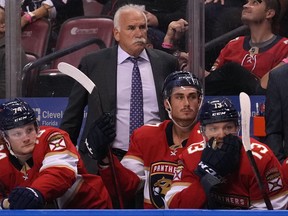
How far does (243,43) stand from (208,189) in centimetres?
183

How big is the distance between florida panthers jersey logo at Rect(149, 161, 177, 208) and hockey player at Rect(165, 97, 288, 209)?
1.35ft

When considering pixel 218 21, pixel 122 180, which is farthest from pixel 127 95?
pixel 218 21

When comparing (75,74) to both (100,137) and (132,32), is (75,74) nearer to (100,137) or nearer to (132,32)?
(100,137)

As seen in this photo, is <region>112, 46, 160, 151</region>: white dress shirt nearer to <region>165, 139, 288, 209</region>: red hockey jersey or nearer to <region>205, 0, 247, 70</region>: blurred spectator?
<region>205, 0, 247, 70</region>: blurred spectator

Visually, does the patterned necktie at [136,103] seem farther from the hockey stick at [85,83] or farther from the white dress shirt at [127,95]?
the hockey stick at [85,83]

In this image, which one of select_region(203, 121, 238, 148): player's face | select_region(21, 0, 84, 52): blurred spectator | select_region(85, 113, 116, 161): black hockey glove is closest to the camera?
select_region(203, 121, 238, 148): player's face

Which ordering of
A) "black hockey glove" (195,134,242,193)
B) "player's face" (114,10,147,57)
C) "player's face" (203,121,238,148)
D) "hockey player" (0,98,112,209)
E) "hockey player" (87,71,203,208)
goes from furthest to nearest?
1. "player's face" (114,10,147,57)
2. "hockey player" (87,71,203,208)
3. "hockey player" (0,98,112,209)
4. "player's face" (203,121,238,148)
5. "black hockey glove" (195,134,242,193)

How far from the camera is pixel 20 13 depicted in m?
6.53

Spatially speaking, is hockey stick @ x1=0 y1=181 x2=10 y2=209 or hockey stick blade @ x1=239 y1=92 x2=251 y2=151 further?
hockey stick @ x1=0 y1=181 x2=10 y2=209

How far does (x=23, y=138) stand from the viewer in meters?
4.95

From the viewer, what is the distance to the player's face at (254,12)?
602 cm

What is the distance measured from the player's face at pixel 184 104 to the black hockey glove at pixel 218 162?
2.06 ft

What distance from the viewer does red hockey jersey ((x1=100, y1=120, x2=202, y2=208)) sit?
5164mm

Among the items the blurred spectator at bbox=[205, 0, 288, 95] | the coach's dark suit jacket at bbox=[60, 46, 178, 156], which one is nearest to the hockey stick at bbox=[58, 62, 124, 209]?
the coach's dark suit jacket at bbox=[60, 46, 178, 156]
